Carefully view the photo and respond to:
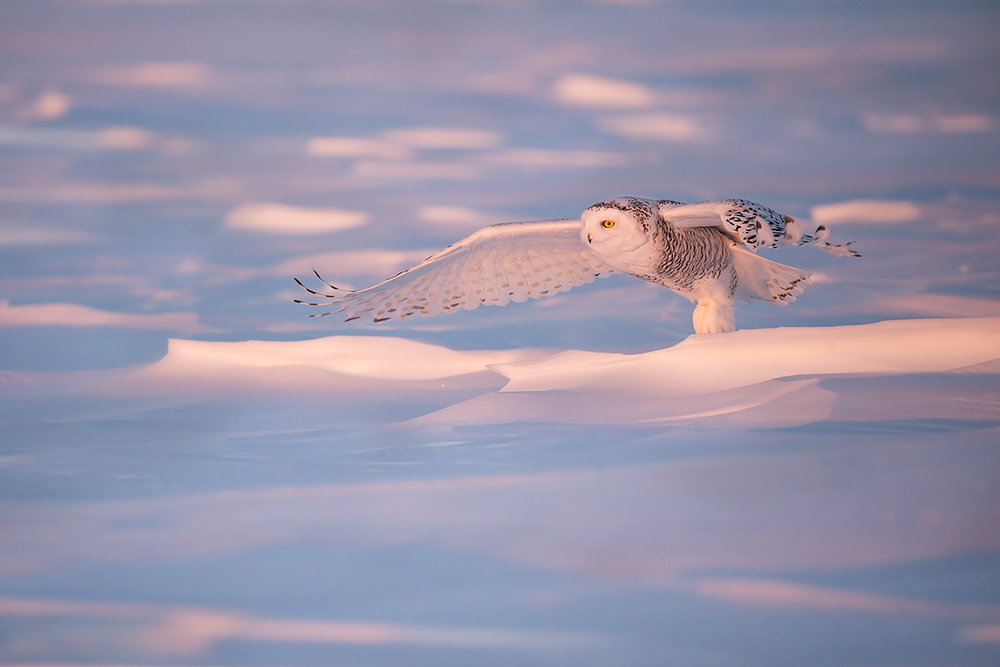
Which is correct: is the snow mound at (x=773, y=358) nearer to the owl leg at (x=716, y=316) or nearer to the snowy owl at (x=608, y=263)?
the owl leg at (x=716, y=316)

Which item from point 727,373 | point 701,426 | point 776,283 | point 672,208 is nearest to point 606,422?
point 701,426

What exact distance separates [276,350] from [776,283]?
104 inches

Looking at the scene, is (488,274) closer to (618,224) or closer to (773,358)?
(618,224)

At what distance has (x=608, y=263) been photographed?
4.64 meters

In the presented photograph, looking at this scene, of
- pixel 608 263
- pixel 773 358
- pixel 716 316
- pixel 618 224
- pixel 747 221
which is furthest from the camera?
pixel 716 316

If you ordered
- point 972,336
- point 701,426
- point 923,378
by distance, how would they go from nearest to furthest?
point 701,426
point 923,378
point 972,336

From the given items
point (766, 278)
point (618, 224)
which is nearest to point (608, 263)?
point (618, 224)

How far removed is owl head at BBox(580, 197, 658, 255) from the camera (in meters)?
4.23

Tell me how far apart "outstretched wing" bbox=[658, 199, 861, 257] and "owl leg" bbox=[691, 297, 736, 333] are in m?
0.54

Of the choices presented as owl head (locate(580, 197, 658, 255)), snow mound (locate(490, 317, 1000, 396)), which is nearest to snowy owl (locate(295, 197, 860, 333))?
owl head (locate(580, 197, 658, 255))

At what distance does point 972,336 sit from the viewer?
4.60 metres

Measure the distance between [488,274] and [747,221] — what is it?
141 centimetres

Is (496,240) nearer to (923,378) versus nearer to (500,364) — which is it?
(500,364)

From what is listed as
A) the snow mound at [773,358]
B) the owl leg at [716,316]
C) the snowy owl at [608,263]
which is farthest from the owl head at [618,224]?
the owl leg at [716,316]
